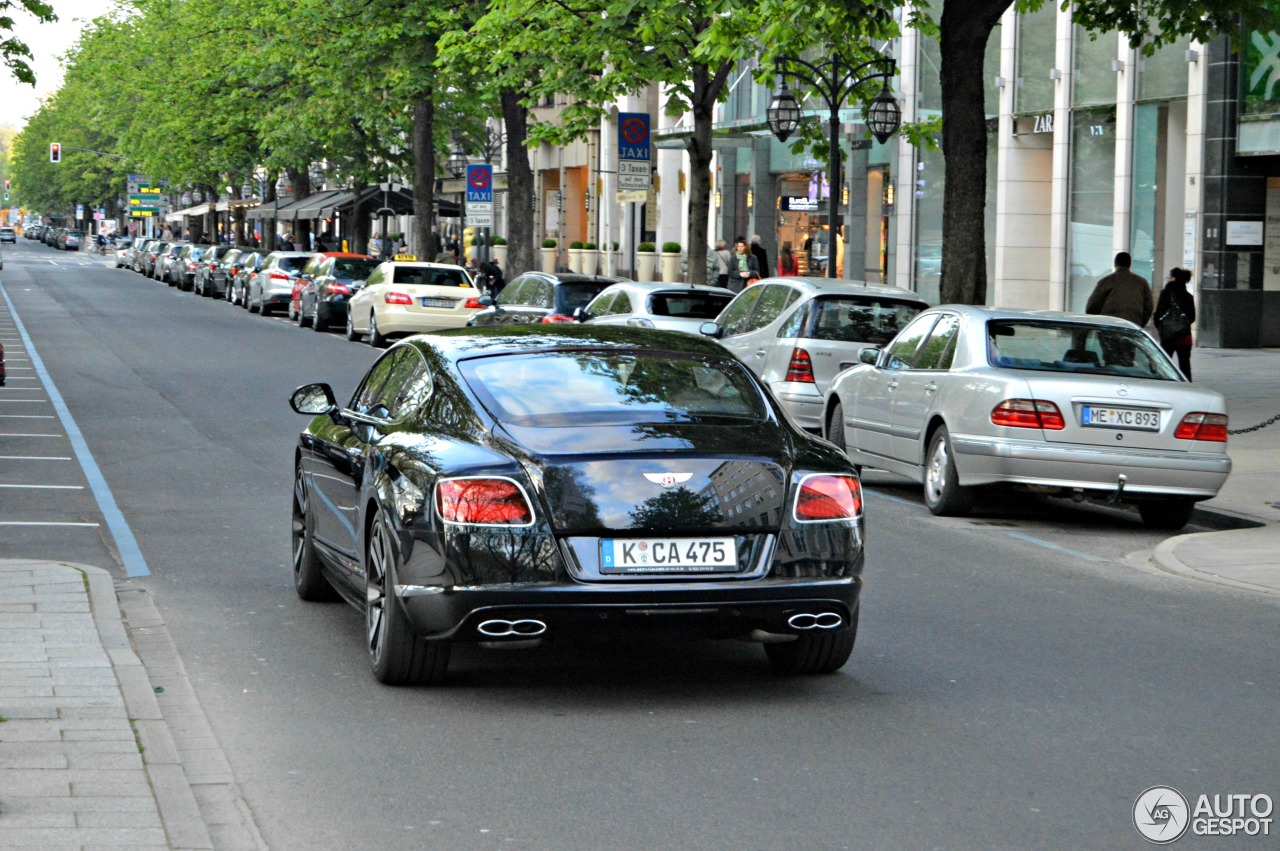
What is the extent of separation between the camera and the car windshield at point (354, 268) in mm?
39906

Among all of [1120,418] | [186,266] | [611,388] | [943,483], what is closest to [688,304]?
[943,483]

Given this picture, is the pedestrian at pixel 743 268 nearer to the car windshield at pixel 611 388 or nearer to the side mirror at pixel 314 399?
the side mirror at pixel 314 399

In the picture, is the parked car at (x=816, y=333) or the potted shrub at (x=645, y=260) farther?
the potted shrub at (x=645, y=260)

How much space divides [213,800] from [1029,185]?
32464 mm

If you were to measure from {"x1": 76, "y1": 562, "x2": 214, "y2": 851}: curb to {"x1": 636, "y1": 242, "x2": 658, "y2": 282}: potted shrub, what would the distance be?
44.3 metres

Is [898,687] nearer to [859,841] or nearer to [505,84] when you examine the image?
[859,841]

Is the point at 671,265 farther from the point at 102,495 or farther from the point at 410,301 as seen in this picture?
the point at 102,495

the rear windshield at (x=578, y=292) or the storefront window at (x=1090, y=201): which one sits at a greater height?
the storefront window at (x=1090, y=201)

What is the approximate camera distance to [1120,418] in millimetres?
12867

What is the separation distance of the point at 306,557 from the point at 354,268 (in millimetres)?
31452

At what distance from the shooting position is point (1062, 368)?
43.7ft

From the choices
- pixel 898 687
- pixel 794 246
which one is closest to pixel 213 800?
pixel 898 687

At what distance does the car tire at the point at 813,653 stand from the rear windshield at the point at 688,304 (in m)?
14.0

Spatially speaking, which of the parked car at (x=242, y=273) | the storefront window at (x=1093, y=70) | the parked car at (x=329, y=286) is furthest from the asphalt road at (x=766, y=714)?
the parked car at (x=242, y=273)
